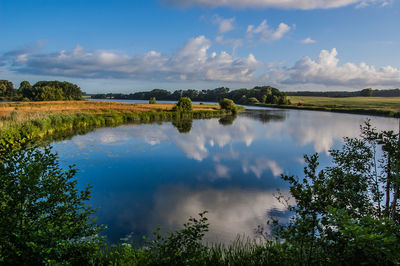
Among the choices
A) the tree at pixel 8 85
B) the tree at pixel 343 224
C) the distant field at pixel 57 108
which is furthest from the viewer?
the tree at pixel 8 85

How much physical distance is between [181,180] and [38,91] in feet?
276

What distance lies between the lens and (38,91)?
75.9m

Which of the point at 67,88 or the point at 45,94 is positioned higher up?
the point at 67,88

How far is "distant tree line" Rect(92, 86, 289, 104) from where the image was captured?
111 m

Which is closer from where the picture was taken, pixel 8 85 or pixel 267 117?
pixel 267 117

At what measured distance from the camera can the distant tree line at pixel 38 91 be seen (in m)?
75.3

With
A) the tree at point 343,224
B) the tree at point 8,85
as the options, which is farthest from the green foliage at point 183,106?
the tree at point 8,85

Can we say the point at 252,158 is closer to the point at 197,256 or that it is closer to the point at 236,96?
the point at 197,256

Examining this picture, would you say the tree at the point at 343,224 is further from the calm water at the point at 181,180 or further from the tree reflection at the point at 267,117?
the tree reflection at the point at 267,117

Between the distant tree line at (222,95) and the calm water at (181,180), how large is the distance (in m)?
88.5

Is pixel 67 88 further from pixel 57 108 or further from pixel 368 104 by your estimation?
pixel 368 104

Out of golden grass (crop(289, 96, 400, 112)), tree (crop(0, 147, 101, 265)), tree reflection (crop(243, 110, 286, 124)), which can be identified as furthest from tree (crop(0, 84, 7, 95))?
golden grass (crop(289, 96, 400, 112))

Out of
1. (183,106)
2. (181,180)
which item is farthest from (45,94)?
(181,180)

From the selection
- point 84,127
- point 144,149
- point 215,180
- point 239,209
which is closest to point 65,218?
point 239,209
